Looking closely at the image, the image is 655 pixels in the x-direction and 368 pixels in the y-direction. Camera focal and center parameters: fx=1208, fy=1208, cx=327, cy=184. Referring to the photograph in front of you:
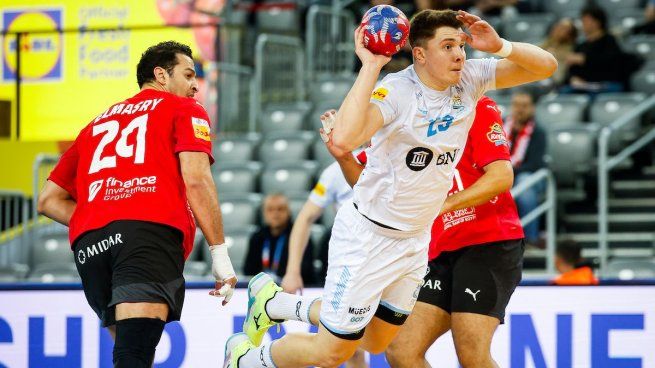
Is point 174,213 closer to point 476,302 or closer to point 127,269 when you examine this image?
point 127,269

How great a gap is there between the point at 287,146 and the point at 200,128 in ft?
25.0

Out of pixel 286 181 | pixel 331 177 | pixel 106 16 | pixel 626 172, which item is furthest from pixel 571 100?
pixel 106 16

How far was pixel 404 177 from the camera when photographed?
6.24m

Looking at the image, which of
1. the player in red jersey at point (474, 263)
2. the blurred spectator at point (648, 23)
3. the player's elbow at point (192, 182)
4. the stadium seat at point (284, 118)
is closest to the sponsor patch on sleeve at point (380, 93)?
the player in red jersey at point (474, 263)

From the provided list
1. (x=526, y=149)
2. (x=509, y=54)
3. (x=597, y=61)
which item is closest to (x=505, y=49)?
(x=509, y=54)

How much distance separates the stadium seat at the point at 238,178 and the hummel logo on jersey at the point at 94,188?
7293 millimetres

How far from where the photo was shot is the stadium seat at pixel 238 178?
1356 centimetres

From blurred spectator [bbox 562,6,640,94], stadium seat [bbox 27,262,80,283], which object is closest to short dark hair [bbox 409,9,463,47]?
stadium seat [bbox 27,262,80,283]

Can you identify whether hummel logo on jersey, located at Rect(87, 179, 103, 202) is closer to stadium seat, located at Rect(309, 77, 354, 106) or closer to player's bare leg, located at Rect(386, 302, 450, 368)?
player's bare leg, located at Rect(386, 302, 450, 368)

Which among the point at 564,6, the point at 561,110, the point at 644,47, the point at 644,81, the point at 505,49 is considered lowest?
the point at 561,110

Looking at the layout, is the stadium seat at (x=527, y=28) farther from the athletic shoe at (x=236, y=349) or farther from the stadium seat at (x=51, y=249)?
the athletic shoe at (x=236, y=349)

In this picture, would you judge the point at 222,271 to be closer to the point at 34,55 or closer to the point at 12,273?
the point at 12,273

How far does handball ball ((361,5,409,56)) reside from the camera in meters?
5.91

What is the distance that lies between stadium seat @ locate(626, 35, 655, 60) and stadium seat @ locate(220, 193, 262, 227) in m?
4.84
